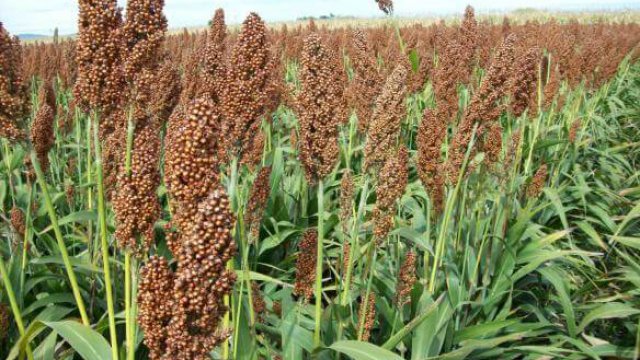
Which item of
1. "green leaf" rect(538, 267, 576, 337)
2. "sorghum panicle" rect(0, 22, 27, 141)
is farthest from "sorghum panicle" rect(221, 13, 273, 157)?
"green leaf" rect(538, 267, 576, 337)

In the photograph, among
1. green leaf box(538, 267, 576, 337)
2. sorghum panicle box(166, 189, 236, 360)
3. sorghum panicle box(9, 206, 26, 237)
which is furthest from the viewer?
green leaf box(538, 267, 576, 337)

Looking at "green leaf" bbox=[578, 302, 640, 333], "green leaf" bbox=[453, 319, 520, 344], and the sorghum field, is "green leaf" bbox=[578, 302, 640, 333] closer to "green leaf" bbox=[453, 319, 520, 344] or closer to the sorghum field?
the sorghum field

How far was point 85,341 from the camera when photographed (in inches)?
81.0

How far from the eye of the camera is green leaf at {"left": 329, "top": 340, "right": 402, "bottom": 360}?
205 centimetres

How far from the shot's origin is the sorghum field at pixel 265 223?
1.40 metres

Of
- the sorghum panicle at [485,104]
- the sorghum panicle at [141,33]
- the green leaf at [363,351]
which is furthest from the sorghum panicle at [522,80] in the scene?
the sorghum panicle at [141,33]

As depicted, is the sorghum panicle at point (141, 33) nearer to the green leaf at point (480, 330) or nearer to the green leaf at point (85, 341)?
the green leaf at point (85, 341)

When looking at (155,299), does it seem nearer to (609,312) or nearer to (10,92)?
(10,92)

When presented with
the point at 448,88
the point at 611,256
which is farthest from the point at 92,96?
the point at 611,256

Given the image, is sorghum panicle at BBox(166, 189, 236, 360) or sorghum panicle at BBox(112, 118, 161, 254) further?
sorghum panicle at BBox(112, 118, 161, 254)

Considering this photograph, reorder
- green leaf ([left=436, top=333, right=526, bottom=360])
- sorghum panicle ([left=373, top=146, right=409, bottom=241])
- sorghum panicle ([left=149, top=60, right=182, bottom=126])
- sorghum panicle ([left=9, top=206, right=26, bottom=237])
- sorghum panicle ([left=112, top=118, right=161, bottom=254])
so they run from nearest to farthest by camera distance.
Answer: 1. sorghum panicle ([left=112, top=118, right=161, bottom=254])
2. sorghum panicle ([left=373, top=146, right=409, bottom=241])
3. green leaf ([left=436, top=333, right=526, bottom=360])
4. sorghum panicle ([left=9, top=206, right=26, bottom=237])
5. sorghum panicle ([left=149, top=60, right=182, bottom=126])

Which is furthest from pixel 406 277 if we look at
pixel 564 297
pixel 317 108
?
pixel 564 297

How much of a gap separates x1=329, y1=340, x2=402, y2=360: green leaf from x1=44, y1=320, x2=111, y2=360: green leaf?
3.10 feet

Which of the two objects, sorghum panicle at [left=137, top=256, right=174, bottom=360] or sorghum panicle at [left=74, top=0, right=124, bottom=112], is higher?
sorghum panicle at [left=74, top=0, right=124, bottom=112]
